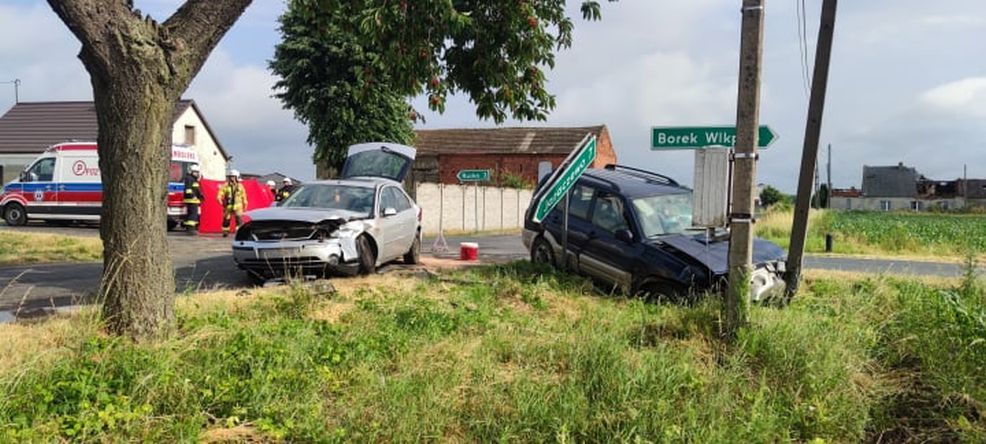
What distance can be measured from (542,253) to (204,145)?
38.6 meters

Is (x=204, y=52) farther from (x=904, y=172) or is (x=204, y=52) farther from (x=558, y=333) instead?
(x=904, y=172)

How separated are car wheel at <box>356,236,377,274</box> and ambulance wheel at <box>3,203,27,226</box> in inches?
638

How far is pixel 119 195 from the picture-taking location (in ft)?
17.0

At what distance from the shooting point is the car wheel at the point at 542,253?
33.8ft

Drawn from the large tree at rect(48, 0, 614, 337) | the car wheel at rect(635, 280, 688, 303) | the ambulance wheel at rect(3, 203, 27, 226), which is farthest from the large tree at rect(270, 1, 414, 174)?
the large tree at rect(48, 0, 614, 337)

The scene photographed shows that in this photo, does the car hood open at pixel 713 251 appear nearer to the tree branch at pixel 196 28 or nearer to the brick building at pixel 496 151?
the tree branch at pixel 196 28

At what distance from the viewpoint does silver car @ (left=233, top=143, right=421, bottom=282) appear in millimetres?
8875

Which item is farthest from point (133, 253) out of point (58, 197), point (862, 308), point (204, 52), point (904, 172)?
point (904, 172)

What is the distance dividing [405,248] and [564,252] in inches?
116

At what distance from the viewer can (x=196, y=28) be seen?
18.1 ft

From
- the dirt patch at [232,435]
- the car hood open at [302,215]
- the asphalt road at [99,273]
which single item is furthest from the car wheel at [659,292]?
the dirt patch at [232,435]

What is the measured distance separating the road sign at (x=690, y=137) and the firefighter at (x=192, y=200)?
13178 mm

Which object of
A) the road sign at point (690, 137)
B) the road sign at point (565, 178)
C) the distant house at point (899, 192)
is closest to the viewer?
the road sign at point (690, 137)

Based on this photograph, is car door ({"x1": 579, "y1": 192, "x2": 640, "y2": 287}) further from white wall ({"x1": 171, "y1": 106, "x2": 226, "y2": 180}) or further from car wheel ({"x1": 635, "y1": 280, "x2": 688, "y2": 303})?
white wall ({"x1": 171, "y1": 106, "x2": 226, "y2": 180})
